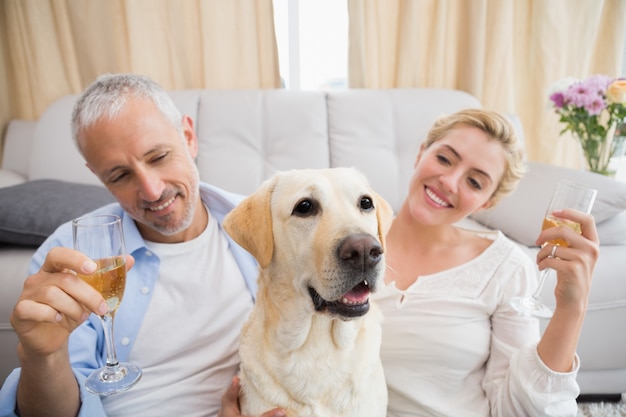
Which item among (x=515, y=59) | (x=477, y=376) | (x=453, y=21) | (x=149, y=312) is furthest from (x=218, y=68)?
(x=477, y=376)

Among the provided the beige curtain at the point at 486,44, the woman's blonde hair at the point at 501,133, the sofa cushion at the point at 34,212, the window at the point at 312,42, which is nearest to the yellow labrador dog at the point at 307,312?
the woman's blonde hair at the point at 501,133

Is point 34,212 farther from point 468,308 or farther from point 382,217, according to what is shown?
point 468,308

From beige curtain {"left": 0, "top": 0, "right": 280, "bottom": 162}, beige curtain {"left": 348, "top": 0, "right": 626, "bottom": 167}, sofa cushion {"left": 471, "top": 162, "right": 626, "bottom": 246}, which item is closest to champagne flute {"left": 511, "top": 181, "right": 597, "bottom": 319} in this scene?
sofa cushion {"left": 471, "top": 162, "right": 626, "bottom": 246}

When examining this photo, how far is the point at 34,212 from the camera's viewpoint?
182 cm

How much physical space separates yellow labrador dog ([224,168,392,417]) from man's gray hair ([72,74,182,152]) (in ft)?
1.55

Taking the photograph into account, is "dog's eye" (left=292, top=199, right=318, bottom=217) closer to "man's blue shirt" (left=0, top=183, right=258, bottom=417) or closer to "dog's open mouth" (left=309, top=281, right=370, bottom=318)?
"dog's open mouth" (left=309, top=281, right=370, bottom=318)

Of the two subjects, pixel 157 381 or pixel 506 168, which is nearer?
pixel 157 381

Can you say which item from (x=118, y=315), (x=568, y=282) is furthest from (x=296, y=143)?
(x=568, y=282)

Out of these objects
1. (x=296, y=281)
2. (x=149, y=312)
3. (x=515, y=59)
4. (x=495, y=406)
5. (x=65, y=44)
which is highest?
(x=65, y=44)

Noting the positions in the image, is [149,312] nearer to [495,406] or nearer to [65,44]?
[495,406]

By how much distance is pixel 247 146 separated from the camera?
8.39 ft

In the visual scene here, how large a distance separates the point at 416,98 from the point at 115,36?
2.38 metres

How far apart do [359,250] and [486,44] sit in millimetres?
2949

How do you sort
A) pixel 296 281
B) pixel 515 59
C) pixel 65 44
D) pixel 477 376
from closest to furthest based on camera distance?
pixel 296 281
pixel 477 376
pixel 65 44
pixel 515 59
